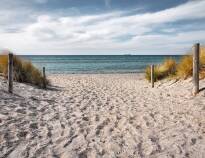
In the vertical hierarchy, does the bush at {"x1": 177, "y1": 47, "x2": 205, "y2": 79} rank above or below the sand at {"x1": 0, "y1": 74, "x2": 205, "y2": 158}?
above

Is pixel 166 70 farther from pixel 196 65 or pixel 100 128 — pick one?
pixel 100 128

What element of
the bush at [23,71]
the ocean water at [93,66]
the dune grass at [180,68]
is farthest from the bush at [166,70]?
the bush at [23,71]

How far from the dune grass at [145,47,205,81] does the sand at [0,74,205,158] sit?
326 centimetres

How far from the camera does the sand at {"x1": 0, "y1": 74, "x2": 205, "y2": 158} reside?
12.5 feet

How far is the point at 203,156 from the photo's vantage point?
3.66 m

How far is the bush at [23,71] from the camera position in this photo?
1081cm

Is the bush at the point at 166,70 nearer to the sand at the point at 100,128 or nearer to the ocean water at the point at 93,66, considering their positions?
the ocean water at the point at 93,66

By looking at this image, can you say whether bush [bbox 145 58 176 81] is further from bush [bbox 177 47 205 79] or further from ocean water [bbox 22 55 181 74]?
ocean water [bbox 22 55 181 74]

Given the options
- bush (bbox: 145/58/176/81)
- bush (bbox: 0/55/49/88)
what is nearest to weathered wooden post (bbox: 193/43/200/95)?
bush (bbox: 145/58/176/81)

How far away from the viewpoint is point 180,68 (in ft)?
38.0

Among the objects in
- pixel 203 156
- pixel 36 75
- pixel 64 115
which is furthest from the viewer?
pixel 36 75

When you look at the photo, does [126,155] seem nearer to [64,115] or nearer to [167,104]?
[64,115]

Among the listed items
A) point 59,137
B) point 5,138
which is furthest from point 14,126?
point 59,137

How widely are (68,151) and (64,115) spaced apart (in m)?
2.20
